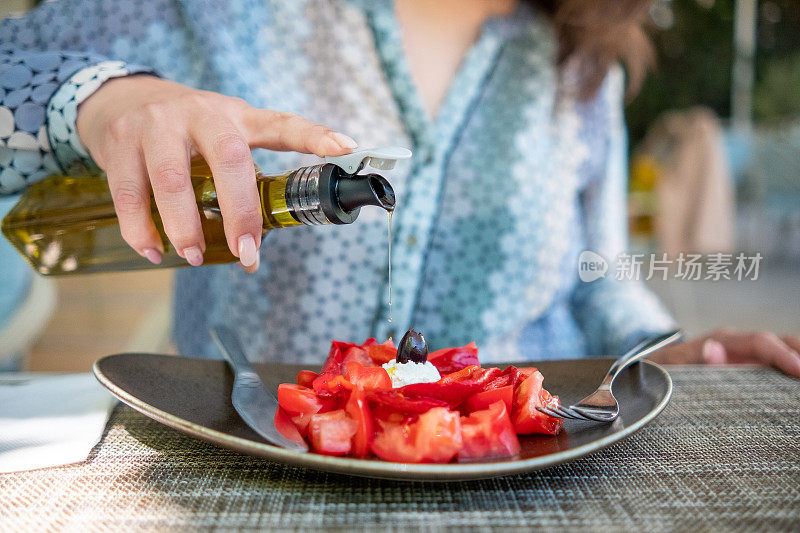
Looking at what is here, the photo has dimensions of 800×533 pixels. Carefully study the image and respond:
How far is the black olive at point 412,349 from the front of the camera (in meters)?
0.57

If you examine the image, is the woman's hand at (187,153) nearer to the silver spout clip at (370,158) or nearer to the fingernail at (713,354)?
→ the silver spout clip at (370,158)

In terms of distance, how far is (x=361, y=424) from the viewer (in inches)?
18.3

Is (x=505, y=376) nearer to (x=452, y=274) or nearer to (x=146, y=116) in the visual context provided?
(x=146, y=116)

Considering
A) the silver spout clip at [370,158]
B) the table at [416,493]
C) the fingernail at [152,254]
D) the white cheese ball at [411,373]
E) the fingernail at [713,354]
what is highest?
the silver spout clip at [370,158]

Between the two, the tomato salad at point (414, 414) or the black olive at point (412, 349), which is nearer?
the tomato salad at point (414, 414)

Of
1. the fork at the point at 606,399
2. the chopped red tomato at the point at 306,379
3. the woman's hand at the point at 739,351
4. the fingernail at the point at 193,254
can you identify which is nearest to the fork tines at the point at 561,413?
the fork at the point at 606,399

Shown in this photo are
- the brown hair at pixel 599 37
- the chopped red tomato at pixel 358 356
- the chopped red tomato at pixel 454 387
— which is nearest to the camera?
the chopped red tomato at pixel 454 387

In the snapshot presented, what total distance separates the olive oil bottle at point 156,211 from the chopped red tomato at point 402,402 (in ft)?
0.53

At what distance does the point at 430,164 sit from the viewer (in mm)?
1135

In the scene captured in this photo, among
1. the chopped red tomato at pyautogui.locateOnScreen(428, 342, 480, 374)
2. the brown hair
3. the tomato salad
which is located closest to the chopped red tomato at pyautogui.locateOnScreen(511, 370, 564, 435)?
the tomato salad

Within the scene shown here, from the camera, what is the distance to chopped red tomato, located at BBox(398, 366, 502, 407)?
513 millimetres

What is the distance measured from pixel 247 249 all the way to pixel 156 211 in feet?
0.46

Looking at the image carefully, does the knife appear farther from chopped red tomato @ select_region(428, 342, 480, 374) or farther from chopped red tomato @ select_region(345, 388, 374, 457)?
chopped red tomato @ select_region(428, 342, 480, 374)

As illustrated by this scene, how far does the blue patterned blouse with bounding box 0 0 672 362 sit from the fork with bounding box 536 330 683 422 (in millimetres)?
350
